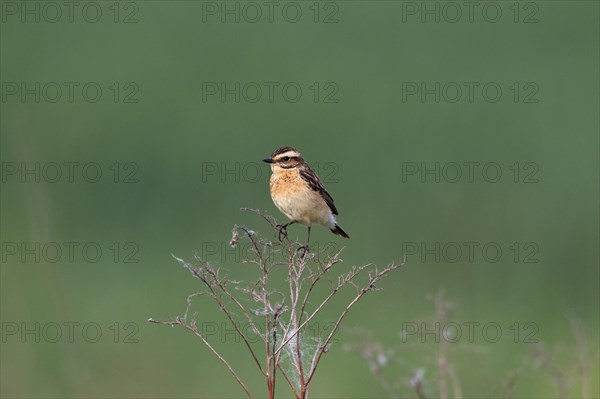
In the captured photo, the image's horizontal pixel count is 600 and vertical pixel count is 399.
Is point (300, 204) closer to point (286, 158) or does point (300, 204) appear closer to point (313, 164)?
point (286, 158)

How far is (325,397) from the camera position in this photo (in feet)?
28.0

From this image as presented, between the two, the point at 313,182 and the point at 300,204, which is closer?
the point at 300,204

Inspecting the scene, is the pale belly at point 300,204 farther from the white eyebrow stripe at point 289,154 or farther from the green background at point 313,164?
the green background at point 313,164

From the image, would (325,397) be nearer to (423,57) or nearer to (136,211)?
(136,211)

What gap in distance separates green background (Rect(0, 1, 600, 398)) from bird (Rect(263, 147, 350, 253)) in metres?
1.49

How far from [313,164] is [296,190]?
189 inches

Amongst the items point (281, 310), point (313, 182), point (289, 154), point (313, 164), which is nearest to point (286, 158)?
point (289, 154)

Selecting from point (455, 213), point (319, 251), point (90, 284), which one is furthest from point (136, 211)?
point (319, 251)

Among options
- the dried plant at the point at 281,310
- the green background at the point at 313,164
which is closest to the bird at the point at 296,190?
the green background at the point at 313,164

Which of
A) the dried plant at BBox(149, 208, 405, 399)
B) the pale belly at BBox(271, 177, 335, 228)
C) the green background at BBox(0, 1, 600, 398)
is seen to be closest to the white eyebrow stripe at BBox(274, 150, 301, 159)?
the pale belly at BBox(271, 177, 335, 228)

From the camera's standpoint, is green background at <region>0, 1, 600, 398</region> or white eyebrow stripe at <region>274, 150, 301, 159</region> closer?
white eyebrow stripe at <region>274, 150, 301, 159</region>

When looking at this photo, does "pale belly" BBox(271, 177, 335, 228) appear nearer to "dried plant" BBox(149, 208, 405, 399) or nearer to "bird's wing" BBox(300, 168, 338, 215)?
"bird's wing" BBox(300, 168, 338, 215)

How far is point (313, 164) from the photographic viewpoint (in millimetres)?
11164

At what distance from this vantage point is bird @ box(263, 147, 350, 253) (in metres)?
6.38
